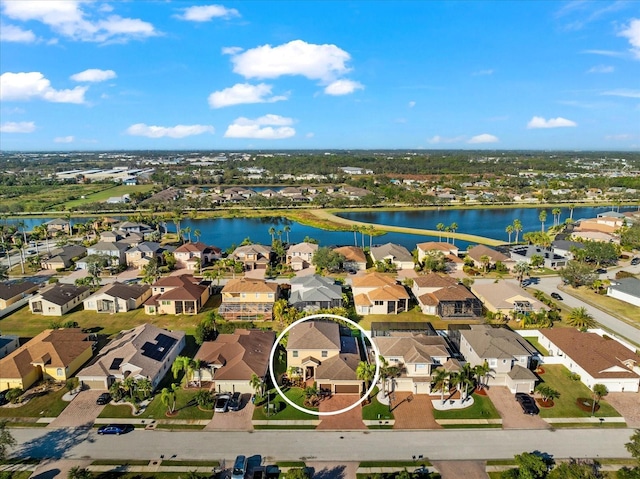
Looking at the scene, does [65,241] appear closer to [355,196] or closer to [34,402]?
[34,402]

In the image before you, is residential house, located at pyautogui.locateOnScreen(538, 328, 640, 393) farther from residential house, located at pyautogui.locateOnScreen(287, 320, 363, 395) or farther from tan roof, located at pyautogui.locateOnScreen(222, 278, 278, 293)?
tan roof, located at pyautogui.locateOnScreen(222, 278, 278, 293)

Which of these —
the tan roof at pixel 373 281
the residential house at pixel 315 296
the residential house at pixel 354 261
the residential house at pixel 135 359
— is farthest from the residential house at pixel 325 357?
the residential house at pixel 354 261

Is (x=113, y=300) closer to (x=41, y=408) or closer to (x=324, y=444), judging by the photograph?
(x=41, y=408)

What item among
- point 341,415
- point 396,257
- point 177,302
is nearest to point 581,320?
point 341,415

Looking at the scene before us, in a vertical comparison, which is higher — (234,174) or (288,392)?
(234,174)

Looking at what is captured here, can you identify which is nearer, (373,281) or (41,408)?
(41,408)

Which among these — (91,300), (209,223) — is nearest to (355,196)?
(209,223)

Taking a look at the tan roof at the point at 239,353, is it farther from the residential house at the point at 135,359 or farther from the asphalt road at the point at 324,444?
the asphalt road at the point at 324,444
